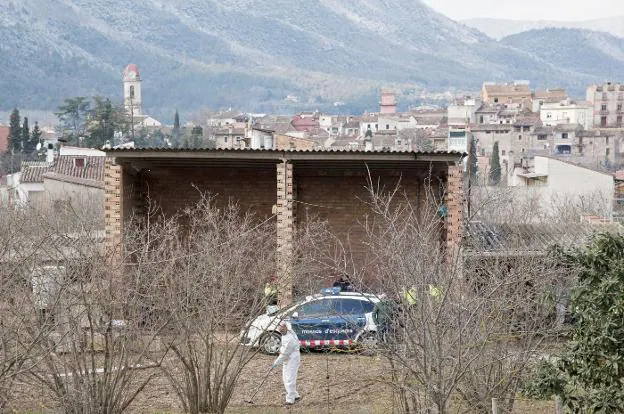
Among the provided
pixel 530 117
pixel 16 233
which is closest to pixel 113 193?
pixel 16 233

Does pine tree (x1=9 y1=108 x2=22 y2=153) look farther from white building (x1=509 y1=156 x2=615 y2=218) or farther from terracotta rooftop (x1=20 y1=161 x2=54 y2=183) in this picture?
white building (x1=509 y1=156 x2=615 y2=218)

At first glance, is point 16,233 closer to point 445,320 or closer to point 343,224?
point 445,320

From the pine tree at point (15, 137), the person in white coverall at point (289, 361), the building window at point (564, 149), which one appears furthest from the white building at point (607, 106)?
the person in white coverall at point (289, 361)

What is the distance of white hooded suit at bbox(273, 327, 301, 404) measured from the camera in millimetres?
16094

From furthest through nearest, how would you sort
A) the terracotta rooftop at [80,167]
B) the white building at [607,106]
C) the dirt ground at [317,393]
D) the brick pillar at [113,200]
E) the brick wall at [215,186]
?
the white building at [607,106], the terracotta rooftop at [80,167], the brick wall at [215,186], the brick pillar at [113,200], the dirt ground at [317,393]

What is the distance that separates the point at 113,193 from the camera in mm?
23594

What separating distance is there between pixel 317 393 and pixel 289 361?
970 mm

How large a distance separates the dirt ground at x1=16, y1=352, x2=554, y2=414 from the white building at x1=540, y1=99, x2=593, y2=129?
147 meters

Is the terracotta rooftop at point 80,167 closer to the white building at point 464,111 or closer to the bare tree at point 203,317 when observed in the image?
the bare tree at point 203,317

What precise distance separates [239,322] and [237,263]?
1.15 metres

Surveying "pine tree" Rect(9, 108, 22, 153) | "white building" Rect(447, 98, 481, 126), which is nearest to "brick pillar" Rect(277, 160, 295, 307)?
"pine tree" Rect(9, 108, 22, 153)

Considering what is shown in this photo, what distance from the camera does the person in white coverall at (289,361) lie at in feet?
52.8

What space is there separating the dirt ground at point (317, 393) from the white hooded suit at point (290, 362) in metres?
0.18

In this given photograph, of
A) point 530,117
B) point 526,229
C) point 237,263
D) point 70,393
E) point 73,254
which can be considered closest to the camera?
point 70,393
